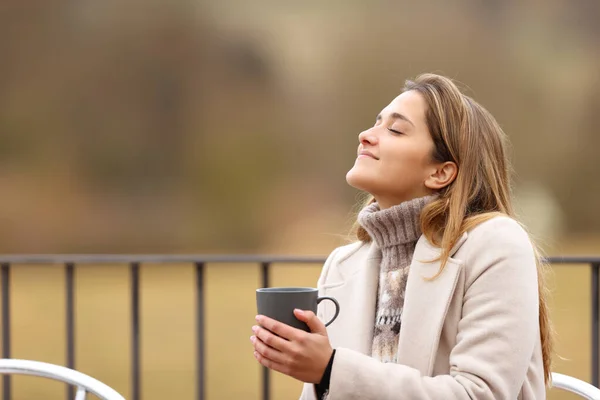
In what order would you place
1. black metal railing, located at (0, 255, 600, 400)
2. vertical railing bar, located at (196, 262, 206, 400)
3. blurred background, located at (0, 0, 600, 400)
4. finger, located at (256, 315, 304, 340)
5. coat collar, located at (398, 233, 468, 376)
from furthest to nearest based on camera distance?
1. blurred background, located at (0, 0, 600, 400)
2. vertical railing bar, located at (196, 262, 206, 400)
3. black metal railing, located at (0, 255, 600, 400)
4. coat collar, located at (398, 233, 468, 376)
5. finger, located at (256, 315, 304, 340)

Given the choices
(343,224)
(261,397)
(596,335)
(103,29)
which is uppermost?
(103,29)

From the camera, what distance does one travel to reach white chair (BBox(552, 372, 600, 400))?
3.76 ft

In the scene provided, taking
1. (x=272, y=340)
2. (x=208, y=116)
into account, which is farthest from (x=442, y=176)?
(x=208, y=116)

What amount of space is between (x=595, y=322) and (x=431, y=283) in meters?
1.57

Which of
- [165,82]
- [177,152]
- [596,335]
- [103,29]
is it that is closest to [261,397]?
[596,335]

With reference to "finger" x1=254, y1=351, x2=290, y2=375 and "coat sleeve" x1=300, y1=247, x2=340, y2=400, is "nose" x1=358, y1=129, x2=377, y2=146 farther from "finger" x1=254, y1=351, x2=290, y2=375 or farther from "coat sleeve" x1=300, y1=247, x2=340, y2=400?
"finger" x1=254, y1=351, x2=290, y2=375

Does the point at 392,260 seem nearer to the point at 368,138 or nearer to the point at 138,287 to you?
the point at 368,138

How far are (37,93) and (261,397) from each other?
10.8 ft

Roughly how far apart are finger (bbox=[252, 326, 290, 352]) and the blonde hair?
0.31 meters

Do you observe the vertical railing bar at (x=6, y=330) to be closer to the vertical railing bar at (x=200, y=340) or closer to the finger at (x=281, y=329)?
the vertical railing bar at (x=200, y=340)

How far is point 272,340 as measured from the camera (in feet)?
3.08

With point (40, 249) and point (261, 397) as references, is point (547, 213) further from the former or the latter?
point (40, 249)

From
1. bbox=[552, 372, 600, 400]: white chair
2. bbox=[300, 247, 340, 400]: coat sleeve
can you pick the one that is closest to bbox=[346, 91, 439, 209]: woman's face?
bbox=[300, 247, 340, 400]: coat sleeve

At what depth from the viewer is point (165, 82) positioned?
15.8 feet
